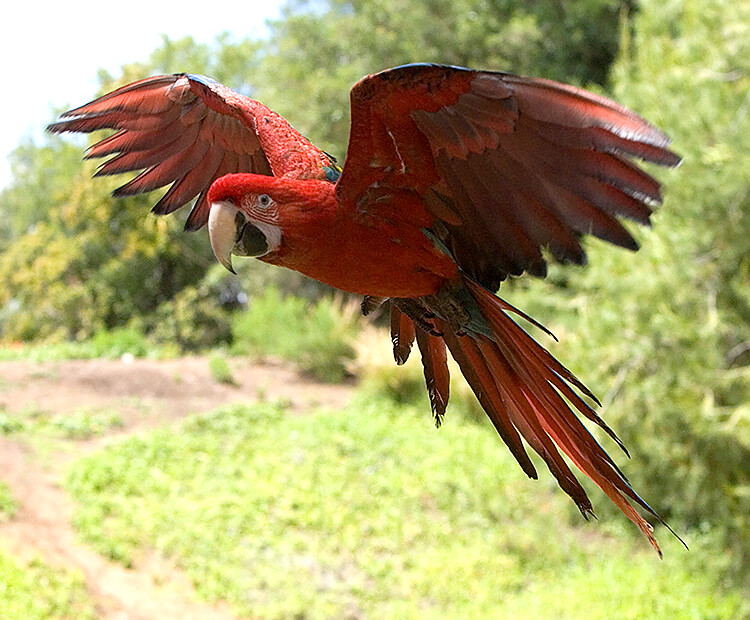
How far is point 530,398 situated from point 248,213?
54 cm

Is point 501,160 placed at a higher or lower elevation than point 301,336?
higher

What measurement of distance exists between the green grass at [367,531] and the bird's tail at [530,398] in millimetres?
2951

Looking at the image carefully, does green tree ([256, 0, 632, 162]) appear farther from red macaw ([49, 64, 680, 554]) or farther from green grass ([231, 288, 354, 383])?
red macaw ([49, 64, 680, 554])

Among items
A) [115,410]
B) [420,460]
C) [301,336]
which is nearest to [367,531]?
[420,460]

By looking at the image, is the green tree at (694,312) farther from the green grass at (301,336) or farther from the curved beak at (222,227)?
the green grass at (301,336)

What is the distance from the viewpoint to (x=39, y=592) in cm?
343

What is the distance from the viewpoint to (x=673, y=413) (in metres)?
3.76

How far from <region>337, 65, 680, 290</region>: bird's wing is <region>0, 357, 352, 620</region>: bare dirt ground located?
3165 millimetres

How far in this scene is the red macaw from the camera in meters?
0.97

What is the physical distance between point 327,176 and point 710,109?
2.97m

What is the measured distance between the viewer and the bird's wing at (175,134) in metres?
1.35

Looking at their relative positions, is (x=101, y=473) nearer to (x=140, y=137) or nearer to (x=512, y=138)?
(x=140, y=137)

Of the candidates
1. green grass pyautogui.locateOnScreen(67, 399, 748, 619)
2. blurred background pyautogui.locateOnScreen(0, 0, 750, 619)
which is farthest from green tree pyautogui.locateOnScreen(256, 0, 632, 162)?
green grass pyautogui.locateOnScreen(67, 399, 748, 619)

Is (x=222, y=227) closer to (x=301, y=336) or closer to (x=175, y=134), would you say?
(x=175, y=134)
